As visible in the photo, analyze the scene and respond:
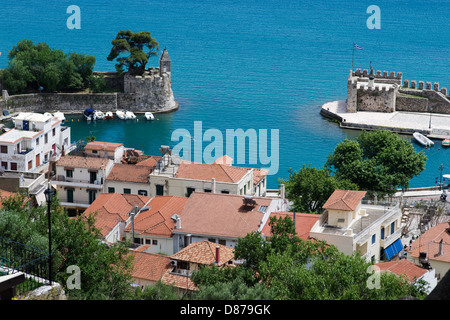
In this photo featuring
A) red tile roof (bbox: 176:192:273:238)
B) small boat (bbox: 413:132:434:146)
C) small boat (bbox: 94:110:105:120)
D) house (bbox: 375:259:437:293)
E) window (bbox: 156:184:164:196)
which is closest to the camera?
house (bbox: 375:259:437:293)

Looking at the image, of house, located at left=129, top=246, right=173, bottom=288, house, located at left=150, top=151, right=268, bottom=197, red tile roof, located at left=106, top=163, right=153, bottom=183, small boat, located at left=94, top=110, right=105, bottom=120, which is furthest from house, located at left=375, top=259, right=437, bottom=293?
small boat, located at left=94, top=110, right=105, bottom=120

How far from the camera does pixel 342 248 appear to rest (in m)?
31.9

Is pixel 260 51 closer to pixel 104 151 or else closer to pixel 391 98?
pixel 391 98

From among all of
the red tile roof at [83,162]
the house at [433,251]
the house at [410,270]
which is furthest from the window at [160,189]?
the house at [410,270]

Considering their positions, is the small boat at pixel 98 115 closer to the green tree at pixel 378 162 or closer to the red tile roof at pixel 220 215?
the green tree at pixel 378 162

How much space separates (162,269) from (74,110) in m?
42.8

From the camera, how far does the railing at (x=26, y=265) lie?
54.5 feet

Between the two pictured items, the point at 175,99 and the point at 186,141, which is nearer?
the point at 186,141

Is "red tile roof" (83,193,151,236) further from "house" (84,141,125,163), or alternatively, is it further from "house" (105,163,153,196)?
"house" (84,141,125,163)

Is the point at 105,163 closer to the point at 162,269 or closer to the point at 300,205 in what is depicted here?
the point at 300,205

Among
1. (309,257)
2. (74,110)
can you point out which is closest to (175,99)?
(74,110)

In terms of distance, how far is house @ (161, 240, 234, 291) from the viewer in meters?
29.0

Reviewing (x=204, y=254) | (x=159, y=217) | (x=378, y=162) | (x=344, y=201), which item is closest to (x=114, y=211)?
(x=159, y=217)

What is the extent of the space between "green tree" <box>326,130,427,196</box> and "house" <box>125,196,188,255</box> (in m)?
11.1
